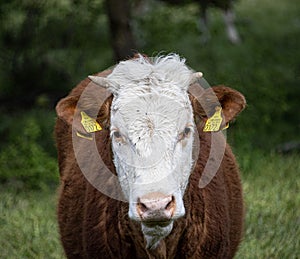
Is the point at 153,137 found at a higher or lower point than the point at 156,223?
higher

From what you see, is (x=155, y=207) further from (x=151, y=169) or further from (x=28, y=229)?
(x=28, y=229)

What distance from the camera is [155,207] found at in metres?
4.91

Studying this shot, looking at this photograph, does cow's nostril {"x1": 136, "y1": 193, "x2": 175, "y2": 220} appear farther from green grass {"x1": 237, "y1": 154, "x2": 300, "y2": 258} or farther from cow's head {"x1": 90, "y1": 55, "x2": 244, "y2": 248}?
green grass {"x1": 237, "y1": 154, "x2": 300, "y2": 258}

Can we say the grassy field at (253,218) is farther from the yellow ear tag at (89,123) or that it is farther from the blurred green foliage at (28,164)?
the yellow ear tag at (89,123)

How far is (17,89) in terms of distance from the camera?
15531 millimetres

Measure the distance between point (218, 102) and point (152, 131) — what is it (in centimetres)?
74

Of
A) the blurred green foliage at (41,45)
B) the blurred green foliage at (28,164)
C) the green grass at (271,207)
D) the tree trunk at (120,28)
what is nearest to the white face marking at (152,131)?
the green grass at (271,207)

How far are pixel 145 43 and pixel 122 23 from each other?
4.86 ft

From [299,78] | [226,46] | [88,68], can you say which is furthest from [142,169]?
[226,46]

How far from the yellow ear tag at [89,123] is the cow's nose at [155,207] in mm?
878

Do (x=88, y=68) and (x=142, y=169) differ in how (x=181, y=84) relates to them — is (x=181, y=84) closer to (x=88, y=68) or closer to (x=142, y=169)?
(x=142, y=169)

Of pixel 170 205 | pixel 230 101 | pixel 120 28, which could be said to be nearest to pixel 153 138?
pixel 170 205

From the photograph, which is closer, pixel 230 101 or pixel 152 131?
pixel 152 131

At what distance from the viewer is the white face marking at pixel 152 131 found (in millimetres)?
5098
